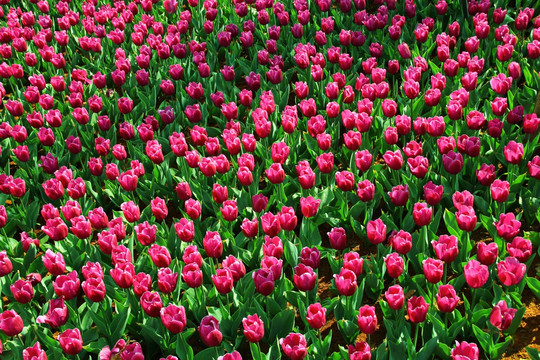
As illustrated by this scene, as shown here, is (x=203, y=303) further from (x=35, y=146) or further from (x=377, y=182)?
(x=35, y=146)

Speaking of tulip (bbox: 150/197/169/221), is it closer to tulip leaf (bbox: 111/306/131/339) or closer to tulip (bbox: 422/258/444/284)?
tulip leaf (bbox: 111/306/131/339)

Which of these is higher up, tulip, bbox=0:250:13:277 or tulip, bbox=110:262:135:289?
tulip, bbox=110:262:135:289

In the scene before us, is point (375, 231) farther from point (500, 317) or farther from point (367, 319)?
point (500, 317)

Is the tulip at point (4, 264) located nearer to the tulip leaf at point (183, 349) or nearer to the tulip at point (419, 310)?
the tulip leaf at point (183, 349)

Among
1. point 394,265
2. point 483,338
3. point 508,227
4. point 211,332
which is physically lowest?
point 483,338

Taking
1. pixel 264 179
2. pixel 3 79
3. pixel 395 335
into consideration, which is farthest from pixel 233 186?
pixel 3 79

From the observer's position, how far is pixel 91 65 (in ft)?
20.8

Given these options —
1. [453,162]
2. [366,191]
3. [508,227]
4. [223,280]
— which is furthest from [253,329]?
[453,162]

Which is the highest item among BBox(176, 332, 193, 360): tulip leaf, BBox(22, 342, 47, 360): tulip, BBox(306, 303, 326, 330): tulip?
BBox(306, 303, 326, 330): tulip

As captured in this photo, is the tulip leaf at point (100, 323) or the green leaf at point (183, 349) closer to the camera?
the green leaf at point (183, 349)

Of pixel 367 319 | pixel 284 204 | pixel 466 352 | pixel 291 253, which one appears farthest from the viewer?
pixel 284 204

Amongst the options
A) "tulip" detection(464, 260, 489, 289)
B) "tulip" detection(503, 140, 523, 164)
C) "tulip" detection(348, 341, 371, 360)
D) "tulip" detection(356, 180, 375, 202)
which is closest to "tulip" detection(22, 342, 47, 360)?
"tulip" detection(348, 341, 371, 360)

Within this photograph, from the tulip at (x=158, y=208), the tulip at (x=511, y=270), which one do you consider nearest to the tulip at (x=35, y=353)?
the tulip at (x=158, y=208)

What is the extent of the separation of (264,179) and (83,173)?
1331 mm
